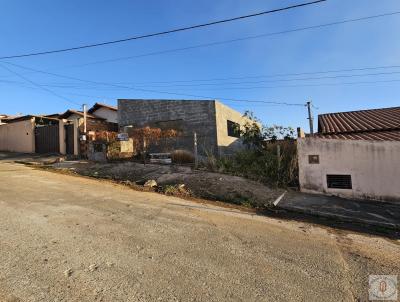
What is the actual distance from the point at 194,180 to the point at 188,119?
7.53m

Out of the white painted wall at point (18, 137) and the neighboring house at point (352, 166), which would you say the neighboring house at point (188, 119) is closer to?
the white painted wall at point (18, 137)

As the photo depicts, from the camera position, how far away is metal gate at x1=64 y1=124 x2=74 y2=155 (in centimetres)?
1978

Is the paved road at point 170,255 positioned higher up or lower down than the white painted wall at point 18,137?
lower down

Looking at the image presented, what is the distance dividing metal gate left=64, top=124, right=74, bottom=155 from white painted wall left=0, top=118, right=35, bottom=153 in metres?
2.90

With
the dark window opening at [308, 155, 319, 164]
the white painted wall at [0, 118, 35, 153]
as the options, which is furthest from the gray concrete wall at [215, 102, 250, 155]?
the white painted wall at [0, 118, 35, 153]

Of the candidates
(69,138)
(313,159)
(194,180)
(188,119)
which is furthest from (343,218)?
(69,138)

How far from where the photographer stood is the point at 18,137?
72.2 ft

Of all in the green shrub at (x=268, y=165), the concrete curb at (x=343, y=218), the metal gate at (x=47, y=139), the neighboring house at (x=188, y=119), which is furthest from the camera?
the metal gate at (x=47, y=139)

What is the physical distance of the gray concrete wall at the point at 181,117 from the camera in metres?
18.0

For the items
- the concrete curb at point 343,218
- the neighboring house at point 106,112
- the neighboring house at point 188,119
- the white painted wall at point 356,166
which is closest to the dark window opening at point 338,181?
the white painted wall at point 356,166

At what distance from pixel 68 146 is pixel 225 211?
1481 centimetres

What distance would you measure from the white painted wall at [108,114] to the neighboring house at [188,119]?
679cm

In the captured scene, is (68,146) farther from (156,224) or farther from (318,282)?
(318,282)

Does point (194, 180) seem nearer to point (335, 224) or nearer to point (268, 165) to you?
point (268, 165)
